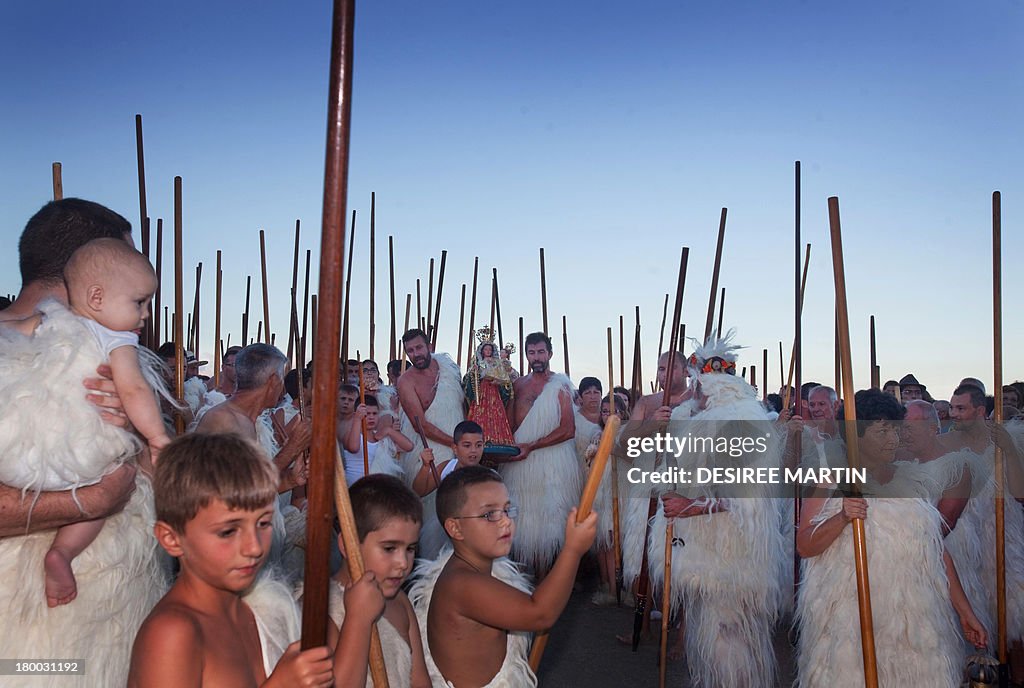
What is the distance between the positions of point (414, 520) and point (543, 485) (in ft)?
13.1

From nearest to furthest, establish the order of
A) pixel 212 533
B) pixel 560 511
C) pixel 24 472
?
pixel 212 533 < pixel 24 472 < pixel 560 511

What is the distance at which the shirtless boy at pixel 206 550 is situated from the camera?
1.50 metres

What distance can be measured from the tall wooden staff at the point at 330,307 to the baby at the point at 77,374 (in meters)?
0.90

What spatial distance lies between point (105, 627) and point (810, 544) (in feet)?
8.77

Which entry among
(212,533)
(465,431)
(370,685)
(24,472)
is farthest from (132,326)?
(465,431)

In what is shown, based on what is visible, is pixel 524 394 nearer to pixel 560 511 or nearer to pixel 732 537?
pixel 560 511

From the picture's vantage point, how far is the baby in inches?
69.6

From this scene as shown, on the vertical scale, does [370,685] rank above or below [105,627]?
below

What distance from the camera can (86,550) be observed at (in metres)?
1.91

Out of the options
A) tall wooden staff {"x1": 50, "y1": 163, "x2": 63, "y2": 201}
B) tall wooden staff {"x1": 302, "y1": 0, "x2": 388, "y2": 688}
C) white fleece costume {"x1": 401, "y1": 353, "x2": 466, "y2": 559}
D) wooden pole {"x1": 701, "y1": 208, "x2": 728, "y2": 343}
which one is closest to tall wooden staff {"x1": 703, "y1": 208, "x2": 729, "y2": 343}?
wooden pole {"x1": 701, "y1": 208, "x2": 728, "y2": 343}

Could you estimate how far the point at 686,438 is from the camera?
4.51 meters

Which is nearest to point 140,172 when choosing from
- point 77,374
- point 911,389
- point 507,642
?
point 77,374

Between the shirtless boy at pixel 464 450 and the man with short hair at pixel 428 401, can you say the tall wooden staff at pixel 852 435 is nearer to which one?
the shirtless boy at pixel 464 450

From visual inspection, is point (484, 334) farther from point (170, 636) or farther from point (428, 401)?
point (170, 636)
